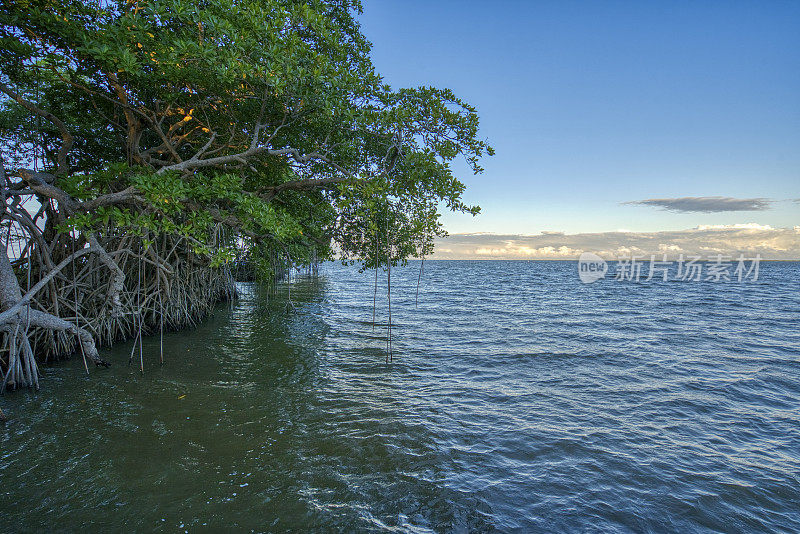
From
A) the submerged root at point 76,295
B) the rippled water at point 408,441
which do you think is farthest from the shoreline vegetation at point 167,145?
the rippled water at point 408,441

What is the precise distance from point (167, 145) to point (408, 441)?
8182mm

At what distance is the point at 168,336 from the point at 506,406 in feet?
33.6

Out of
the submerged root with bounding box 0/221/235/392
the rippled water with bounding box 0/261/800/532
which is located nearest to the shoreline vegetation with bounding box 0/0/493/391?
the submerged root with bounding box 0/221/235/392

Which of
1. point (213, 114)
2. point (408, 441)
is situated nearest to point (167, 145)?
point (213, 114)

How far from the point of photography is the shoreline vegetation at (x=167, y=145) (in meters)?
6.57

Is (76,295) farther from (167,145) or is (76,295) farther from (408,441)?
(408,441)

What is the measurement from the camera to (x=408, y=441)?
5605 mm

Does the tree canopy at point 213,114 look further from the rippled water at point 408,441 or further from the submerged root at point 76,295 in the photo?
the rippled water at point 408,441

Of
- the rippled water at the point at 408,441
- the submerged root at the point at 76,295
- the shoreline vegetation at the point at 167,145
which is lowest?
the rippled water at the point at 408,441

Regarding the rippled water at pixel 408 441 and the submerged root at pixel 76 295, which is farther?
the submerged root at pixel 76 295

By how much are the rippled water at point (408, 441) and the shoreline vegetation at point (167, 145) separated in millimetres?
1640

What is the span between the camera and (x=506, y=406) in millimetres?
7141

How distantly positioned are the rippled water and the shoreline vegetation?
1.64 m

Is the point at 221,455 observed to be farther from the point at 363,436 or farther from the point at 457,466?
the point at 457,466
